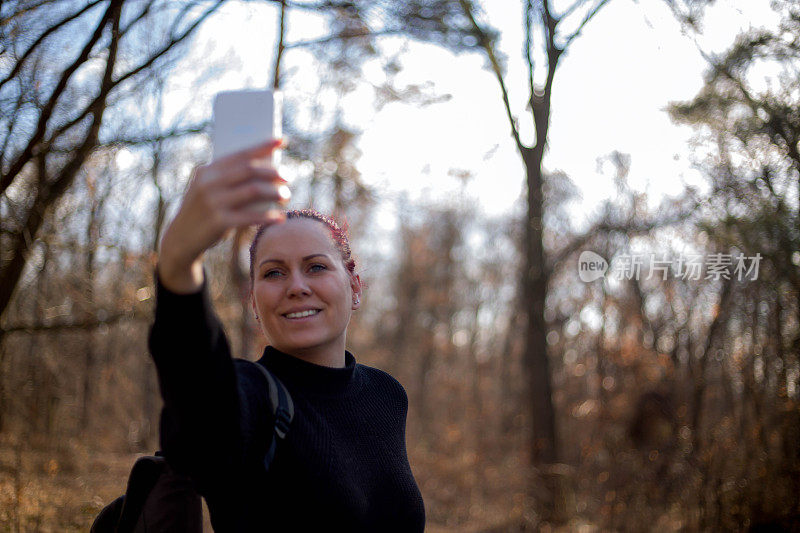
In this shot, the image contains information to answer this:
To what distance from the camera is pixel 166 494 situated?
4.82 feet

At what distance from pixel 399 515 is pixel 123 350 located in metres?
14.9

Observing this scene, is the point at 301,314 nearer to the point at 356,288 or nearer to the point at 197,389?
the point at 356,288

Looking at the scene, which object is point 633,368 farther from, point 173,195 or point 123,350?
point 123,350

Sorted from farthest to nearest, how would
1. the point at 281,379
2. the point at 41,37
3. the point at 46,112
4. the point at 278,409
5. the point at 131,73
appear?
the point at 131,73 → the point at 46,112 → the point at 41,37 → the point at 281,379 → the point at 278,409

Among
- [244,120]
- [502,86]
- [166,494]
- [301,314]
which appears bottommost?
[166,494]

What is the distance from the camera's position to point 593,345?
11242mm

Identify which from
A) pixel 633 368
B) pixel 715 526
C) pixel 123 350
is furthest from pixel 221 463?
pixel 123 350

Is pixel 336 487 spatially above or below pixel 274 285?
below

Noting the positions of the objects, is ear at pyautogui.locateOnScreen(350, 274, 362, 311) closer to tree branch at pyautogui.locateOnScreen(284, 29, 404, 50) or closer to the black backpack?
the black backpack

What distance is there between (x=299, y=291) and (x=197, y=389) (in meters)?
0.52

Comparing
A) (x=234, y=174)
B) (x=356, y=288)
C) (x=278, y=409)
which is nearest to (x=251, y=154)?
(x=234, y=174)

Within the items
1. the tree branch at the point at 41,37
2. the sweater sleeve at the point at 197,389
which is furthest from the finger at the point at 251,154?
the tree branch at the point at 41,37

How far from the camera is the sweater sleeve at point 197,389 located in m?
1.12

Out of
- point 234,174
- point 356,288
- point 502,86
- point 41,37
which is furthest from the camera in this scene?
point 502,86
